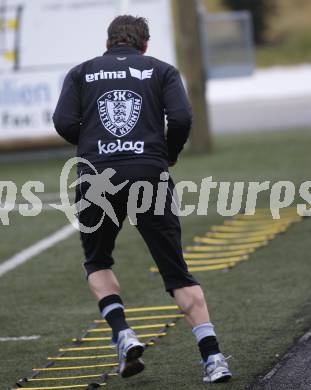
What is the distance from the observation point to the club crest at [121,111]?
601 centimetres

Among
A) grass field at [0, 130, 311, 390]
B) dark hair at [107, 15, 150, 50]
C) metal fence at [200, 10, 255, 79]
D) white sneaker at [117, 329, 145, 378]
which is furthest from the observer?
metal fence at [200, 10, 255, 79]

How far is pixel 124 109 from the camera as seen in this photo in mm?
6008

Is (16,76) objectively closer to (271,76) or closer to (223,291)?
(223,291)

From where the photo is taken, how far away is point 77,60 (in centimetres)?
1767

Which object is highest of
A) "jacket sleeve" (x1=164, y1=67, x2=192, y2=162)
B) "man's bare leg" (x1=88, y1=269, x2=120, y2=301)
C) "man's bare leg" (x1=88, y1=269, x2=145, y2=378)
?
"jacket sleeve" (x1=164, y1=67, x2=192, y2=162)

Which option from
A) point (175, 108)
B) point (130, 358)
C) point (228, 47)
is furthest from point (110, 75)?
point (228, 47)

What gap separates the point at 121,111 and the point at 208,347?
1264mm

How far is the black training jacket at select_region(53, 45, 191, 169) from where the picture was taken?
6000 mm

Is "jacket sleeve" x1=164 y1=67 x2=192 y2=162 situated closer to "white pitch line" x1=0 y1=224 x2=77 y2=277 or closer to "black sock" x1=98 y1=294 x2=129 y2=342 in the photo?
"black sock" x1=98 y1=294 x2=129 y2=342

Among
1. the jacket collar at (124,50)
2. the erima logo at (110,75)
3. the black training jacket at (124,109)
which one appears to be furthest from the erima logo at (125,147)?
the jacket collar at (124,50)

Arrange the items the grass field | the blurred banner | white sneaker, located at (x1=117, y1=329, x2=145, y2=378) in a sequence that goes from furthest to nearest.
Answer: the blurred banner, the grass field, white sneaker, located at (x1=117, y1=329, x2=145, y2=378)

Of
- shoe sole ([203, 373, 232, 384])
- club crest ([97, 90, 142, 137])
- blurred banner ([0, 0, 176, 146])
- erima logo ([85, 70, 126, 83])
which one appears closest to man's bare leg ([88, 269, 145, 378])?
shoe sole ([203, 373, 232, 384])

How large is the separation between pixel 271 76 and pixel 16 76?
13.8 meters

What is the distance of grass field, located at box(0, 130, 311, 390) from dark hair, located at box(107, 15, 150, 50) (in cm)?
177
